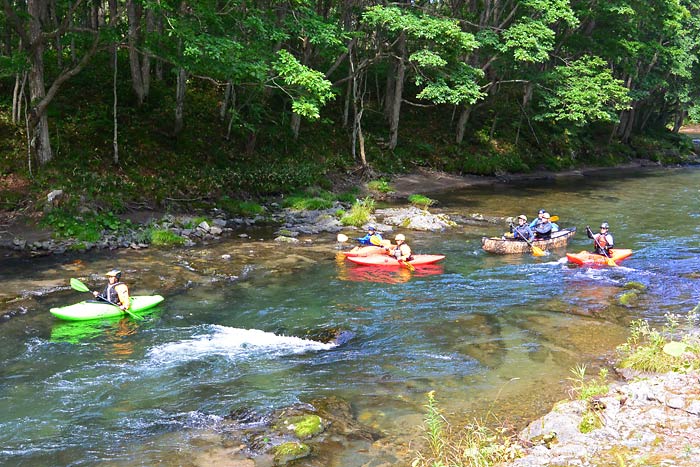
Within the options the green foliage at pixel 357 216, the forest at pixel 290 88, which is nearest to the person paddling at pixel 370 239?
the green foliage at pixel 357 216

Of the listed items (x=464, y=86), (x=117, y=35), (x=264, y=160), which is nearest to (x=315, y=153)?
(x=264, y=160)

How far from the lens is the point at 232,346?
32.2ft

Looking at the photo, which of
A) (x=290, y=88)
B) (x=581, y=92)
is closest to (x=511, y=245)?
(x=290, y=88)

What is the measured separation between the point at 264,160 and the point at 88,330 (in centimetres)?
1323

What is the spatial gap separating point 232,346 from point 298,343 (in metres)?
1.08

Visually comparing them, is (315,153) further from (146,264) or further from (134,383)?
(134,383)

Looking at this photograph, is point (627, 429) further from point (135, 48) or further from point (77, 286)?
point (135, 48)

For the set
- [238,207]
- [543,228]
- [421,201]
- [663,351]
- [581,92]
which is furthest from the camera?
[581,92]

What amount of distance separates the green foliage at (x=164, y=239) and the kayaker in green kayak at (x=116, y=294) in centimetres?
448

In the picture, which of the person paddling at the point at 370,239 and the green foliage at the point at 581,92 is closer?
the person paddling at the point at 370,239

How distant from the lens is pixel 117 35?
15.9m

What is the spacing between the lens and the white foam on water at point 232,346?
31.0 feet

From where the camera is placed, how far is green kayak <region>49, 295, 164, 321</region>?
10844 millimetres

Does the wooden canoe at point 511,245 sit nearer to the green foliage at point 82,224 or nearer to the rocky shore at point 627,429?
the rocky shore at point 627,429
